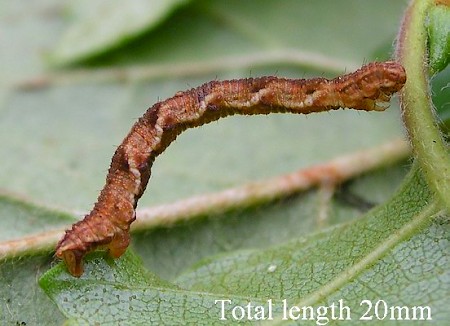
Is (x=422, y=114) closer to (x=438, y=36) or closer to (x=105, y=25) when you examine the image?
(x=438, y=36)

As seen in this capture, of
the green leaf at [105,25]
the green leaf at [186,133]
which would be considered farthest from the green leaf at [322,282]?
the green leaf at [105,25]

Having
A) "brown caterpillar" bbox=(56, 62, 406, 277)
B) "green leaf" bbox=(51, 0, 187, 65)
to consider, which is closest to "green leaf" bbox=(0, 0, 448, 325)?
"green leaf" bbox=(51, 0, 187, 65)

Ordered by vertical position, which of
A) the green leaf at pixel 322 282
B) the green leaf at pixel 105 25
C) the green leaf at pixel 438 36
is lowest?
the green leaf at pixel 322 282

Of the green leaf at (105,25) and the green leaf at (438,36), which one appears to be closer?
the green leaf at (438,36)

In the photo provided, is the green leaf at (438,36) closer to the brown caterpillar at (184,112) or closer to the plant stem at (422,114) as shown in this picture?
the plant stem at (422,114)

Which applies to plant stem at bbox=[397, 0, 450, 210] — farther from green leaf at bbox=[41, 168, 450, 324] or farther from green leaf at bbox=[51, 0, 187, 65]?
green leaf at bbox=[51, 0, 187, 65]

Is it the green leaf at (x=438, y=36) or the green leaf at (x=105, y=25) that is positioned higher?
the green leaf at (x=105, y=25)
